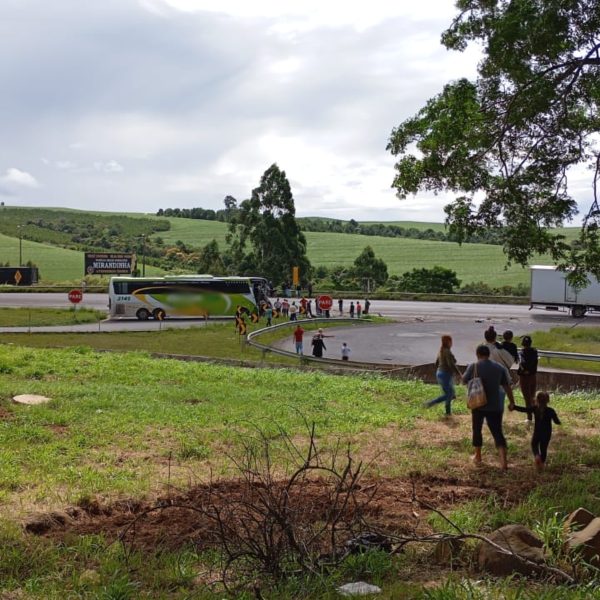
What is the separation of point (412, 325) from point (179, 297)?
15.9 metres

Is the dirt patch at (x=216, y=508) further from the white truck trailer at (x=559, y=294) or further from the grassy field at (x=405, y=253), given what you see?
the grassy field at (x=405, y=253)

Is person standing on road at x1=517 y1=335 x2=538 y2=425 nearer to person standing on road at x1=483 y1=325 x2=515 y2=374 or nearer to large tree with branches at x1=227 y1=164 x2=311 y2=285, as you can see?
person standing on road at x1=483 y1=325 x2=515 y2=374

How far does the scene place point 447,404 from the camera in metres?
13.7

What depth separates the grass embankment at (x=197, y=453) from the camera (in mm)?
5539

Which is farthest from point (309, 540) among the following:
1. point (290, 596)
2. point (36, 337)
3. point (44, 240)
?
point (44, 240)

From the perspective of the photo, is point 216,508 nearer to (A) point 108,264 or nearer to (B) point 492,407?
(B) point 492,407

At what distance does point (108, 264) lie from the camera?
80875 millimetres

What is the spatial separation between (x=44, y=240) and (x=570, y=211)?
132 meters

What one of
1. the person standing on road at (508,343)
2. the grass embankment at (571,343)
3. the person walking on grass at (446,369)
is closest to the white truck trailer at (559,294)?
the grass embankment at (571,343)

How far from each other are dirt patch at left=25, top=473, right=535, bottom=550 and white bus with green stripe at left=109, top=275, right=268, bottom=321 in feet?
131

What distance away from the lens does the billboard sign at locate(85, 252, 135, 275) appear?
263 ft

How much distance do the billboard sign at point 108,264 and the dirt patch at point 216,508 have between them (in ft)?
244

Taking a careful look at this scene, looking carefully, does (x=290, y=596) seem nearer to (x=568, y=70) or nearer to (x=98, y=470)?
(x=98, y=470)

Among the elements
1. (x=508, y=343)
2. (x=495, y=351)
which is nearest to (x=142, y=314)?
(x=508, y=343)
